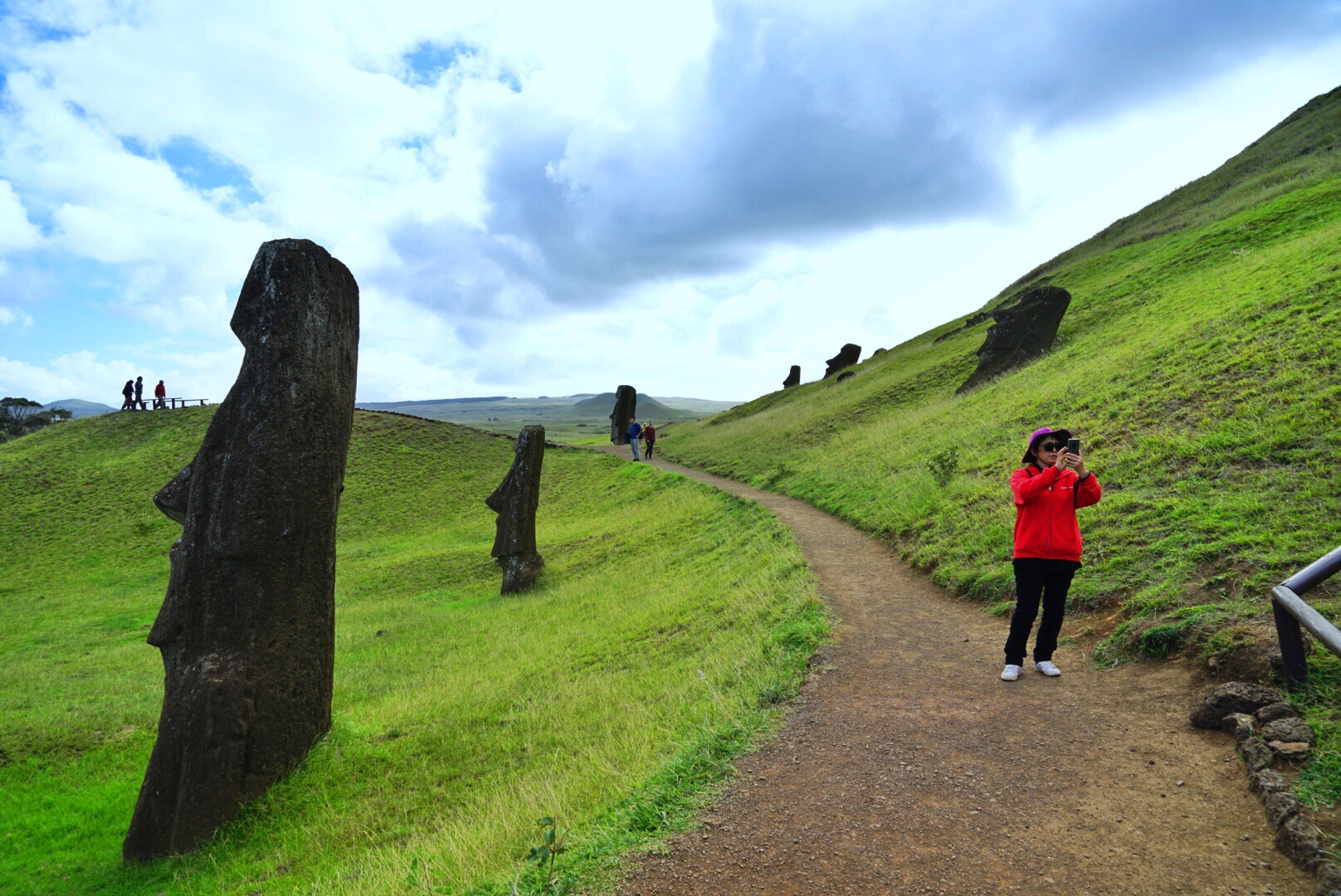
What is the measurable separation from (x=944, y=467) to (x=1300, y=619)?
34.3 feet

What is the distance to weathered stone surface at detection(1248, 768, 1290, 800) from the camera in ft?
13.7

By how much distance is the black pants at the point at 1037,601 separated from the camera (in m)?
6.52

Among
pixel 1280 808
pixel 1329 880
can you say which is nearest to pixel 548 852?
pixel 1329 880

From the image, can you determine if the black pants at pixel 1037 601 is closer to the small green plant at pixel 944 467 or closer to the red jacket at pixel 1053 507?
the red jacket at pixel 1053 507

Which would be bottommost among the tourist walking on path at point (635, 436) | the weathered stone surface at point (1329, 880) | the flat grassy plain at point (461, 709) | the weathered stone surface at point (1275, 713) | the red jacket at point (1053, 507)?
the flat grassy plain at point (461, 709)

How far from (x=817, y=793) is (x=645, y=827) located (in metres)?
1.14

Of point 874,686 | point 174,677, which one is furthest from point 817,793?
point 174,677

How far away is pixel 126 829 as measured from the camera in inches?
310

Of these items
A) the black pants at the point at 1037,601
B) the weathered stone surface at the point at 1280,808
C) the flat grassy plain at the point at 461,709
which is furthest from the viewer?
the black pants at the point at 1037,601

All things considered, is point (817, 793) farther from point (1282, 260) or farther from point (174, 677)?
point (1282, 260)

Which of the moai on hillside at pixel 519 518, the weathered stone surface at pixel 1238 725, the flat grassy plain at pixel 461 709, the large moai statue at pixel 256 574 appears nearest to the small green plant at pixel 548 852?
the flat grassy plain at pixel 461 709

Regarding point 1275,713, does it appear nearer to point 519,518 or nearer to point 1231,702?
point 1231,702

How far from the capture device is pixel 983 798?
178 inches

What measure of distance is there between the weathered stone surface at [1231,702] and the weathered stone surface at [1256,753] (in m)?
0.42
